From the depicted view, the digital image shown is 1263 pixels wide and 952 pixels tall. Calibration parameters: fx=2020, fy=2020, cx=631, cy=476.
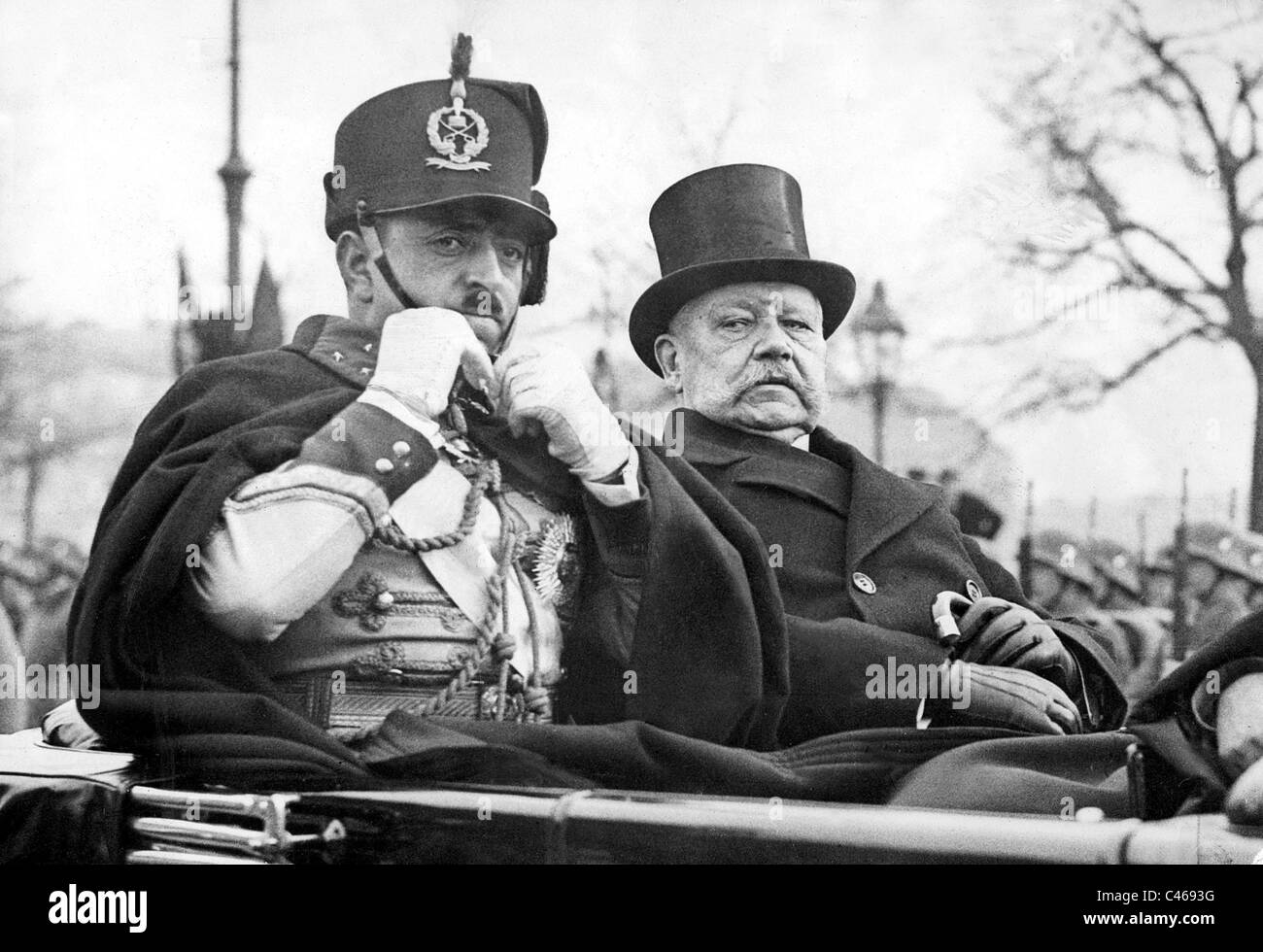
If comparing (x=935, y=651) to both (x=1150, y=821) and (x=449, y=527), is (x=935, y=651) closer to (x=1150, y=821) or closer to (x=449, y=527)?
(x=1150, y=821)

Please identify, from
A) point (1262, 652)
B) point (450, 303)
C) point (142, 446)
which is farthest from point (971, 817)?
point (142, 446)

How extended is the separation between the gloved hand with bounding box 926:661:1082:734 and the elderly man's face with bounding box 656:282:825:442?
2.82 feet

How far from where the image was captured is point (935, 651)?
5.61m

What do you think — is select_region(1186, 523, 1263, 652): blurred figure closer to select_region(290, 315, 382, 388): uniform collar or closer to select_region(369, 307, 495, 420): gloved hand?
select_region(369, 307, 495, 420): gloved hand

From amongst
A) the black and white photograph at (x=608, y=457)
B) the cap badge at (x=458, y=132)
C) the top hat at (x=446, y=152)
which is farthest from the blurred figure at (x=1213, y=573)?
the cap badge at (x=458, y=132)

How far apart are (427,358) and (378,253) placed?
1.14 feet

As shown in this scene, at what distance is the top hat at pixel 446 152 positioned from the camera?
223 inches

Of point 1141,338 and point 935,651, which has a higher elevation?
point 1141,338

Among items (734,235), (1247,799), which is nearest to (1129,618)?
(1247,799)

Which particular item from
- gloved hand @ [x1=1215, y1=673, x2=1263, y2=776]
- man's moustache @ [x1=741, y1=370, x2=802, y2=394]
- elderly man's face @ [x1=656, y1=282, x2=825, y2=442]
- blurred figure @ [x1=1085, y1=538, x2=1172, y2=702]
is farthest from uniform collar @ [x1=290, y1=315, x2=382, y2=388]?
gloved hand @ [x1=1215, y1=673, x2=1263, y2=776]

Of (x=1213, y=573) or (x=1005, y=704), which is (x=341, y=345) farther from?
(x=1213, y=573)

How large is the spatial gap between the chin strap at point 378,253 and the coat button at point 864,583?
3.90ft

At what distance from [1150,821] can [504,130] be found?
Answer: 261 cm

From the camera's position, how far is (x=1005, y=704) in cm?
557
